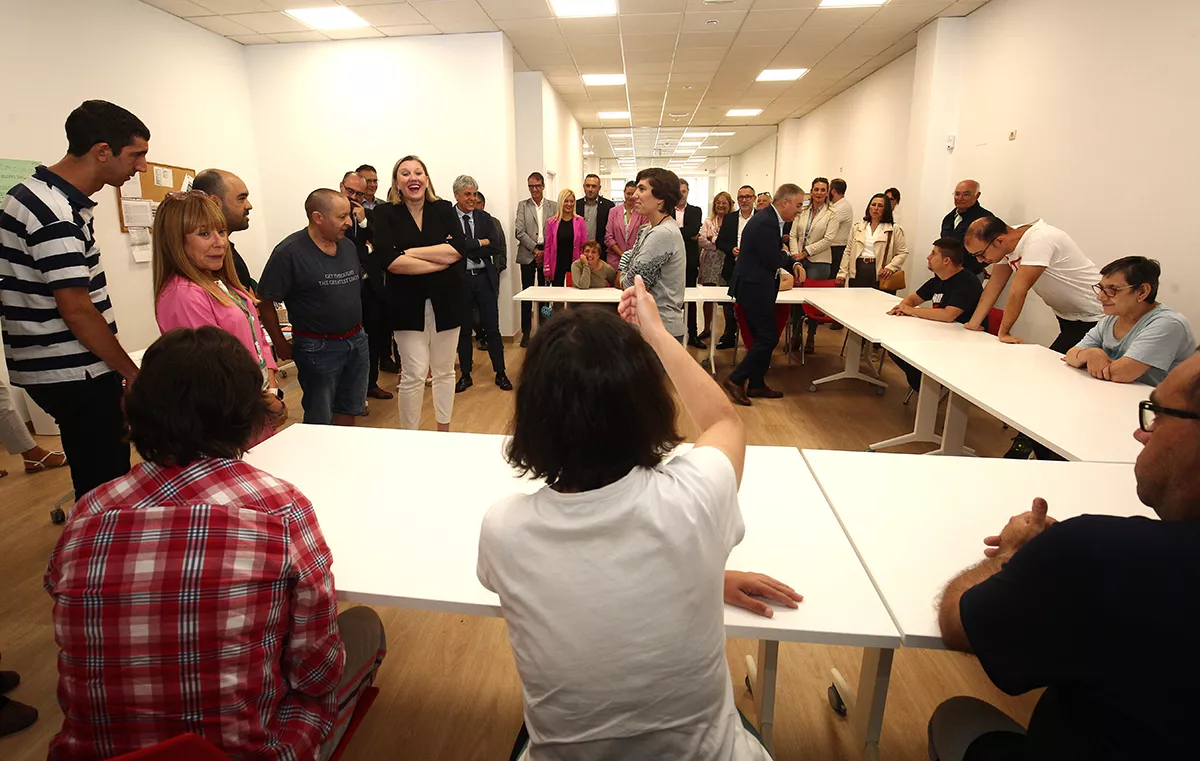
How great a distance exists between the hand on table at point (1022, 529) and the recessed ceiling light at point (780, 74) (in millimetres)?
7573

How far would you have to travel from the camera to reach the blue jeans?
8.87 ft

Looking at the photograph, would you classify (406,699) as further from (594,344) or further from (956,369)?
(956,369)

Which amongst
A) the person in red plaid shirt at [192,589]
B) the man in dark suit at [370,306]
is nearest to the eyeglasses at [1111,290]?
the person in red plaid shirt at [192,589]

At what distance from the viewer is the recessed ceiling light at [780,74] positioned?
7523 millimetres

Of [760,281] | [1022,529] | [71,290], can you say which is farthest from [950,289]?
[71,290]

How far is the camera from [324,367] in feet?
8.95

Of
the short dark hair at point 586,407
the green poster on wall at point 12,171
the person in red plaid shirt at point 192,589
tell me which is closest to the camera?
the short dark hair at point 586,407

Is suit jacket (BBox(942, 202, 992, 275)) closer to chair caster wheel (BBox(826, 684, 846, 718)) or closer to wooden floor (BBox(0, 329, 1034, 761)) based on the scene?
wooden floor (BBox(0, 329, 1034, 761))

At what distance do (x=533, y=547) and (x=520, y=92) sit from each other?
772cm

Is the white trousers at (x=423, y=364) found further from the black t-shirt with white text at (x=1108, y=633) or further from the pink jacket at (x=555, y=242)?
the pink jacket at (x=555, y=242)

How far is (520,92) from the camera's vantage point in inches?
295

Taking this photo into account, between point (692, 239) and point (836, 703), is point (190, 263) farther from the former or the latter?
point (692, 239)

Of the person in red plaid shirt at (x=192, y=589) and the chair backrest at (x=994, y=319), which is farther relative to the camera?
the chair backrest at (x=994, y=319)

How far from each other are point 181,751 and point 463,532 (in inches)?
27.0
